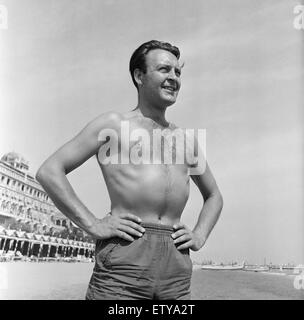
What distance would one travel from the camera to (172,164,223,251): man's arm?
1928mm

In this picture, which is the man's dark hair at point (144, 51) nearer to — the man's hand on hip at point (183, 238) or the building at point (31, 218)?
the man's hand on hip at point (183, 238)

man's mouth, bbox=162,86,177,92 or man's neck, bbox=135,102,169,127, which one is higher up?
man's mouth, bbox=162,86,177,92

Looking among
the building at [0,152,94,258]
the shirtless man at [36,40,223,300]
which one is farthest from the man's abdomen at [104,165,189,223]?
the building at [0,152,94,258]

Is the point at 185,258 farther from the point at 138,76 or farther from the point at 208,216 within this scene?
the point at 138,76

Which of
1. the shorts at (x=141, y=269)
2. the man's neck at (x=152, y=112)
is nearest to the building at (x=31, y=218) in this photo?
the man's neck at (x=152, y=112)

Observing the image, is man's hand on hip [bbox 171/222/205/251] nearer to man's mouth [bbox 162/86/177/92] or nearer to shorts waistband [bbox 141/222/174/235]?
shorts waistband [bbox 141/222/174/235]

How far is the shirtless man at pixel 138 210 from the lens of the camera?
1.83 meters

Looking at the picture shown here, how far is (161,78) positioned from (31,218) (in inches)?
1271

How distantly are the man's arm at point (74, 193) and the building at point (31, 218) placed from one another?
27410 millimetres

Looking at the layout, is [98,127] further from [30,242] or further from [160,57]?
[30,242]

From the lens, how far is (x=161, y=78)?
6.63 ft

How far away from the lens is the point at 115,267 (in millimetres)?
1826

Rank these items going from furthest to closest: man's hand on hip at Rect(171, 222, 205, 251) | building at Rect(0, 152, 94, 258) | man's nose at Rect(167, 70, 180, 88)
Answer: building at Rect(0, 152, 94, 258) → man's nose at Rect(167, 70, 180, 88) → man's hand on hip at Rect(171, 222, 205, 251)

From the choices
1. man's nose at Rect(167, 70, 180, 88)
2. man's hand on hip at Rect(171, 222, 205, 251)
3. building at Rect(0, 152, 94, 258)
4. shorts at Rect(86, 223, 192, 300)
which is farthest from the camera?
building at Rect(0, 152, 94, 258)
